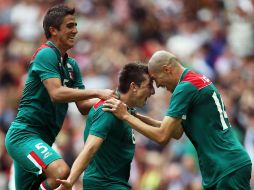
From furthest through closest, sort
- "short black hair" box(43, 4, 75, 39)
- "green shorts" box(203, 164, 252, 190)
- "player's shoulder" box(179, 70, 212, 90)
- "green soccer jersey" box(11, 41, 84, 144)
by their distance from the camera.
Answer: "short black hair" box(43, 4, 75, 39), "green soccer jersey" box(11, 41, 84, 144), "player's shoulder" box(179, 70, 212, 90), "green shorts" box(203, 164, 252, 190)

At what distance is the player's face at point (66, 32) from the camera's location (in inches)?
421

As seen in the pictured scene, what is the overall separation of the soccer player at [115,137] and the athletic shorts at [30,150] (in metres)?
0.44

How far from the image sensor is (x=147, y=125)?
10.2 metres

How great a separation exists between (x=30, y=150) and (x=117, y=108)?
1.13m

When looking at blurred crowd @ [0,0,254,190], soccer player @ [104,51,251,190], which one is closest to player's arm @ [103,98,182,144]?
soccer player @ [104,51,251,190]

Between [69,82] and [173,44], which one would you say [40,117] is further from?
[173,44]

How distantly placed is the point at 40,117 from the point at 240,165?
231 cm

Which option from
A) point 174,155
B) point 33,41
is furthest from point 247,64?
point 33,41

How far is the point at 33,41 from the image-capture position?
20328mm

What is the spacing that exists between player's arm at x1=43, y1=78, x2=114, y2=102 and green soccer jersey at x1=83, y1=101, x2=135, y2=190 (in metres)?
0.16

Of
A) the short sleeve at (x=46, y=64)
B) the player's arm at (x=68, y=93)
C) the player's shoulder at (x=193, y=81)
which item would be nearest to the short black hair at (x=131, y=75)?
the player's arm at (x=68, y=93)

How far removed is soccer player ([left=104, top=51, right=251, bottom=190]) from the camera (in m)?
9.91

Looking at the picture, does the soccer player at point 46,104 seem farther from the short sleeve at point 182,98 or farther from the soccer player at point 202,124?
the short sleeve at point 182,98

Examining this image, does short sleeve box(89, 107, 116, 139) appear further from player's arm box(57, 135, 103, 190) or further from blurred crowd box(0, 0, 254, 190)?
blurred crowd box(0, 0, 254, 190)
